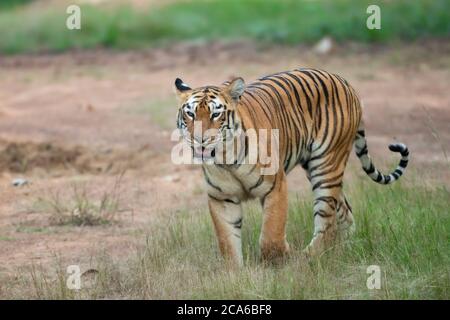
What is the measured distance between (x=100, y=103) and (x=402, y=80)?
12.6 feet

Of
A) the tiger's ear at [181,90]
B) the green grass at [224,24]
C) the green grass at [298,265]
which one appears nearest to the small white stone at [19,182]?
the green grass at [298,265]

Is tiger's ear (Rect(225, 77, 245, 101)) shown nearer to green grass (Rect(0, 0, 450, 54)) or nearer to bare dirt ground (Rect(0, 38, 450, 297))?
bare dirt ground (Rect(0, 38, 450, 297))

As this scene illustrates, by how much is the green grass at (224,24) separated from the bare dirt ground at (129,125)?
1.29 ft

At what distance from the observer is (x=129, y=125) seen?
34.9ft

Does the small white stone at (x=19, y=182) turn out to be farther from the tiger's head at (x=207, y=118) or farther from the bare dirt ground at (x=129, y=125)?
the tiger's head at (x=207, y=118)

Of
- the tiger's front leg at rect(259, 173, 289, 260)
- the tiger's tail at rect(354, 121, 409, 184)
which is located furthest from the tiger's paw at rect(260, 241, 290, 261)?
the tiger's tail at rect(354, 121, 409, 184)

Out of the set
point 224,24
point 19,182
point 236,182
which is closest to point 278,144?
point 236,182

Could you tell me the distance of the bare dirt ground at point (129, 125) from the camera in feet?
23.8

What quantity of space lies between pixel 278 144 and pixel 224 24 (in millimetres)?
9895

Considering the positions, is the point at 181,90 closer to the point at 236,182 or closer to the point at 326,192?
the point at 236,182
